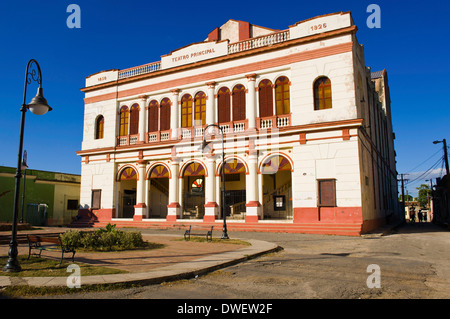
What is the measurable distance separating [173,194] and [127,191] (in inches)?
250

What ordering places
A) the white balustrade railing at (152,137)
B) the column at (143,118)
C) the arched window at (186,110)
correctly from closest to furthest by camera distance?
the arched window at (186,110) → the white balustrade railing at (152,137) → the column at (143,118)

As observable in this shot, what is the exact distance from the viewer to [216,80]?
83.7 feet

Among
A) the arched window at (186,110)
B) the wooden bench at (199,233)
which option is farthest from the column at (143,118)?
→ the wooden bench at (199,233)

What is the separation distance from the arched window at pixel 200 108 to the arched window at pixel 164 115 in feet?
8.29

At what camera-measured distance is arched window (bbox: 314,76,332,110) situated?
2147cm

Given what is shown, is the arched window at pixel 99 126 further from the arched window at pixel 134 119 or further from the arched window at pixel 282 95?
the arched window at pixel 282 95

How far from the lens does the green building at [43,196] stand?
29562mm

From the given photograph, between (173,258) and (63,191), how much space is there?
28264 millimetres

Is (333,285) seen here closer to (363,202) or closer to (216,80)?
(363,202)

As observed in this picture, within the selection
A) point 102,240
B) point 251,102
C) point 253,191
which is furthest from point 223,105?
point 102,240

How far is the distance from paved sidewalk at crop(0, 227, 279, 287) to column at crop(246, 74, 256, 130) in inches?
445

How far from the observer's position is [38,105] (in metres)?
8.67

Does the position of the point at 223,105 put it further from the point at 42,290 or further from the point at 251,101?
the point at 42,290
